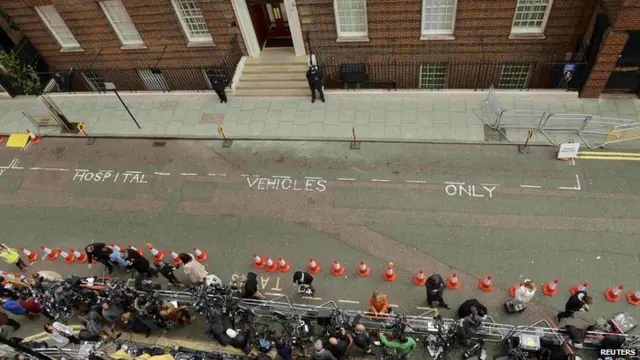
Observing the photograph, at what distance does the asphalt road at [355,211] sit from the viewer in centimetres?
1284

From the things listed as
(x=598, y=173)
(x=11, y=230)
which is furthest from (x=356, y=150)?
(x=11, y=230)

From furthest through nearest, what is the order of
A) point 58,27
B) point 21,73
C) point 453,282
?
1. point 21,73
2. point 58,27
3. point 453,282

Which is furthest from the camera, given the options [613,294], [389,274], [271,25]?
[271,25]

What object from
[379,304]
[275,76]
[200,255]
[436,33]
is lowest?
[379,304]

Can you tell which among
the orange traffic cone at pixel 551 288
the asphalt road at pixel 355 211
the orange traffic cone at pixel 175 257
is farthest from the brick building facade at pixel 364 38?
the orange traffic cone at pixel 175 257

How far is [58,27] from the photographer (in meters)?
19.6

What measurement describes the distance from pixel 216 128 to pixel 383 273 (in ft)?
30.0

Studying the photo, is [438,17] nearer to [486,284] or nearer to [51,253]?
[486,284]

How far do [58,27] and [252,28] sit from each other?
8683 mm

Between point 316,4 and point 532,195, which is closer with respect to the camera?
point 532,195

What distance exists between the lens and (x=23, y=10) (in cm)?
1888

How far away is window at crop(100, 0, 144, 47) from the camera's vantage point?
715 inches

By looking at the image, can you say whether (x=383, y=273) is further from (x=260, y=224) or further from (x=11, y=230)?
(x=11, y=230)

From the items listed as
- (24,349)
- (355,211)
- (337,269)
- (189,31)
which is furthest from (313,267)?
(189,31)
